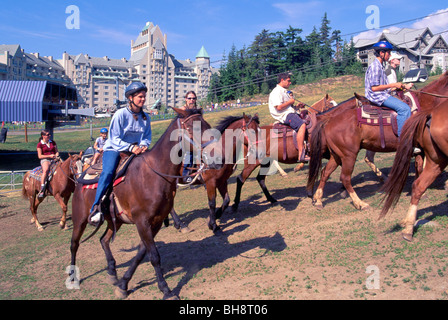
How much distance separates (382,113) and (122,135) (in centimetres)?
584

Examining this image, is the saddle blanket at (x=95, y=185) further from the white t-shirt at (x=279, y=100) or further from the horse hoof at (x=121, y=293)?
the white t-shirt at (x=279, y=100)

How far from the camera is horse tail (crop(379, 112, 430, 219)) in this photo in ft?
20.1

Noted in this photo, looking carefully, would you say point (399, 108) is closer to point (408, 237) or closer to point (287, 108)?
point (287, 108)

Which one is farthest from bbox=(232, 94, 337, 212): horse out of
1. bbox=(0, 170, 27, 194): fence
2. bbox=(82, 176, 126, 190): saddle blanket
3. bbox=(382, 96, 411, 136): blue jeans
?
bbox=(0, 170, 27, 194): fence

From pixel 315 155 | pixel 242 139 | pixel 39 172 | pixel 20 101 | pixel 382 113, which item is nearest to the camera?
pixel 382 113

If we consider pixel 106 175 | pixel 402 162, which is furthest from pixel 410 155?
pixel 106 175

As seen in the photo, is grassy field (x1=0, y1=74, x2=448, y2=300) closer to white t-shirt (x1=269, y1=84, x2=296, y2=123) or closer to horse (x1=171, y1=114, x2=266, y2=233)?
horse (x1=171, y1=114, x2=266, y2=233)

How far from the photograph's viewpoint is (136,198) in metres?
5.53

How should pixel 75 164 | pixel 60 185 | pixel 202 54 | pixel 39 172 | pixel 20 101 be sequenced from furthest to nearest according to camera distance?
pixel 202 54 < pixel 20 101 < pixel 39 172 < pixel 60 185 < pixel 75 164

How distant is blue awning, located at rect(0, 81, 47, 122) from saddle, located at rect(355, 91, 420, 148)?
24320mm

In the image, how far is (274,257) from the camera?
6.38 metres
